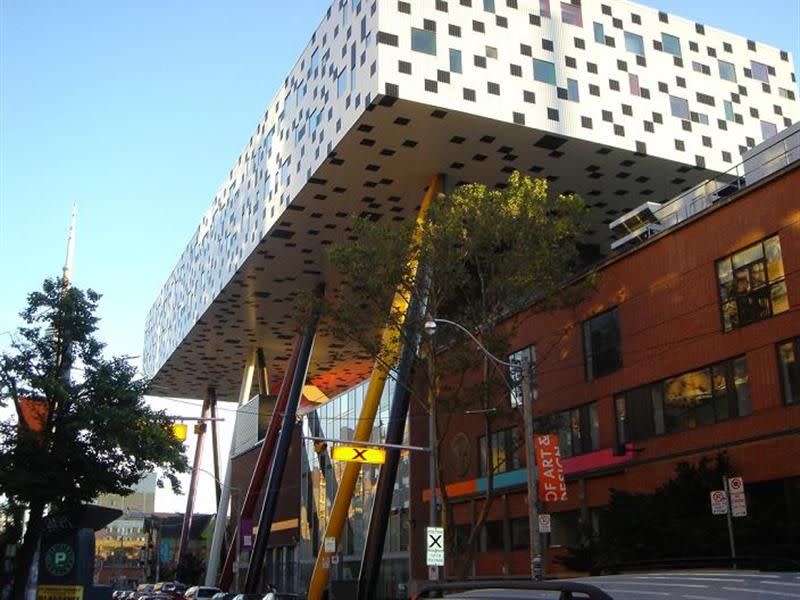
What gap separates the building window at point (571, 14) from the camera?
1711 inches

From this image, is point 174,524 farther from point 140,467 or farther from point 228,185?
point 140,467

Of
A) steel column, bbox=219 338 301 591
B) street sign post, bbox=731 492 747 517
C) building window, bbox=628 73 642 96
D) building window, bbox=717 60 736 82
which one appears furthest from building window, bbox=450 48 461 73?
steel column, bbox=219 338 301 591

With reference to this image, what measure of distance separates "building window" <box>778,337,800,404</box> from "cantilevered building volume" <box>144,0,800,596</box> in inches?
643

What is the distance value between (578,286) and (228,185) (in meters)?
38.0

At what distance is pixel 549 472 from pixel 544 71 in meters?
21.0

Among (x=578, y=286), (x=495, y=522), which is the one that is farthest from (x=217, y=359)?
(x=578, y=286)

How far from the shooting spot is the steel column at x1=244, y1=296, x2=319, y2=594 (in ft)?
177

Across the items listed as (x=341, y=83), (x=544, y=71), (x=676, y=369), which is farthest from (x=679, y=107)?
(x=676, y=369)

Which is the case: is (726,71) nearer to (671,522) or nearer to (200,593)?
(671,522)

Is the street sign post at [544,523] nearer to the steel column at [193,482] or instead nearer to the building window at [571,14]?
the building window at [571,14]

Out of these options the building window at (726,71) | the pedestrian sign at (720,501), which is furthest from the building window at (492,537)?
the building window at (726,71)

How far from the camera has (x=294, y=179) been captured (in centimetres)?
4744

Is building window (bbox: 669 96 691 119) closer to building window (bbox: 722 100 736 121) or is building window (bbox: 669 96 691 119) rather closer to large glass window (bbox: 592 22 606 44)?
building window (bbox: 722 100 736 121)

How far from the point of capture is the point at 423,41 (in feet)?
130
